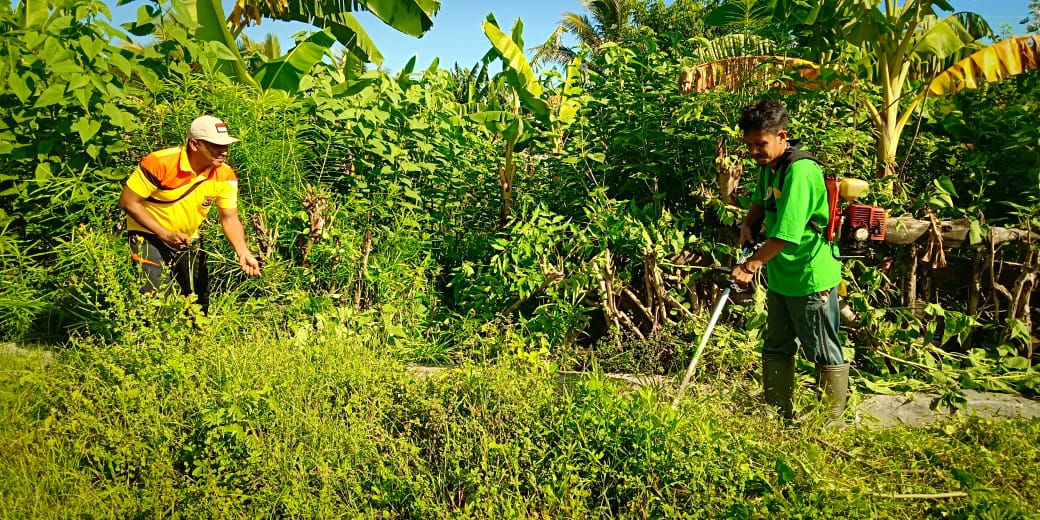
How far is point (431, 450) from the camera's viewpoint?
130 inches

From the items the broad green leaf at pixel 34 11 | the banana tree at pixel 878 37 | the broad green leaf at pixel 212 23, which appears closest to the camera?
the banana tree at pixel 878 37

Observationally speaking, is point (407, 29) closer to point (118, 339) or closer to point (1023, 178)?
point (118, 339)

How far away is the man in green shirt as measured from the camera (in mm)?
3641

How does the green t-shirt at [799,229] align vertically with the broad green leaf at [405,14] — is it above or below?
below

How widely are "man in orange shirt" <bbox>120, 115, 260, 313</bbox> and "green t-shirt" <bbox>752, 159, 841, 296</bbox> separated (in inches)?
129

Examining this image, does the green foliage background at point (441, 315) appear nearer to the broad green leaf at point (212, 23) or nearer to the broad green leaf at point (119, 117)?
the broad green leaf at point (119, 117)

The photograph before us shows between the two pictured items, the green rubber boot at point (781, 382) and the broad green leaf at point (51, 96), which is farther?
the broad green leaf at point (51, 96)

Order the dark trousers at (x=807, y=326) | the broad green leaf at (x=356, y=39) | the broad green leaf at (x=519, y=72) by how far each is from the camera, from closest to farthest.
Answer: the dark trousers at (x=807, y=326) < the broad green leaf at (x=519, y=72) < the broad green leaf at (x=356, y=39)

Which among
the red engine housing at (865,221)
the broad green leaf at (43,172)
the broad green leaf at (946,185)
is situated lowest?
the red engine housing at (865,221)

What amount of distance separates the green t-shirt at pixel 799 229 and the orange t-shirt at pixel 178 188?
3.45 meters

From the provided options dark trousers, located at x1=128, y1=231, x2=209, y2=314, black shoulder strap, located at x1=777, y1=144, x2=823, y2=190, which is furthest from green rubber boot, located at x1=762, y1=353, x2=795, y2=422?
dark trousers, located at x1=128, y1=231, x2=209, y2=314

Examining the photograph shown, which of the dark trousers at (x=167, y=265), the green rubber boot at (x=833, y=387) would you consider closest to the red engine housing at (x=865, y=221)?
the green rubber boot at (x=833, y=387)

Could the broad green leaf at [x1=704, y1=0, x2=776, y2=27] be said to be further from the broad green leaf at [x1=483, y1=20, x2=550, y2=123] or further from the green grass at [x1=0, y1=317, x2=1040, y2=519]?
the green grass at [x1=0, y1=317, x2=1040, y2=519]

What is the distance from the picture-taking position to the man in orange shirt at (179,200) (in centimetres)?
453
